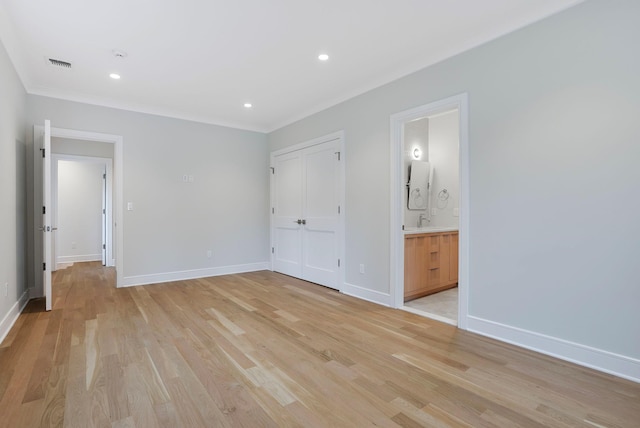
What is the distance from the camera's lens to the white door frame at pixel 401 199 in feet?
9.23

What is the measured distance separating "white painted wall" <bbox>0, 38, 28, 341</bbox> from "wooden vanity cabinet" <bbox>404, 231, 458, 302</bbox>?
154 inches

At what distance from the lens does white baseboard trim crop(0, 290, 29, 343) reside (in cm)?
270

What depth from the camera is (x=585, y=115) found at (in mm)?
2178

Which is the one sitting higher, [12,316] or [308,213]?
[308,213]

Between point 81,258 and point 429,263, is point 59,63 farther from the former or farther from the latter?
point 81,258

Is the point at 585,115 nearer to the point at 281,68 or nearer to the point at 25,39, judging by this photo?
the point at 281,68

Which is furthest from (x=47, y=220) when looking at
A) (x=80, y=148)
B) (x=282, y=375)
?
(x=282, y=375)

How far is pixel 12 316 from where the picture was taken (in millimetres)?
3021

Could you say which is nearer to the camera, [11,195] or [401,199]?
[11,195]

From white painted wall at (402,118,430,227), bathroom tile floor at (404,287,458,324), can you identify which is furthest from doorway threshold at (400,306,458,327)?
white painted wall at (402,118,430,227)

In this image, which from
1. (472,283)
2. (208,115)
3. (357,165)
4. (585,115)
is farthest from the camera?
(208,115)

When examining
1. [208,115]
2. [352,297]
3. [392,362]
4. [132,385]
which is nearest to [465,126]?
[392,362]

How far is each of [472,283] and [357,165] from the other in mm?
1889

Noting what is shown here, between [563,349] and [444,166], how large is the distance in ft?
10.9
